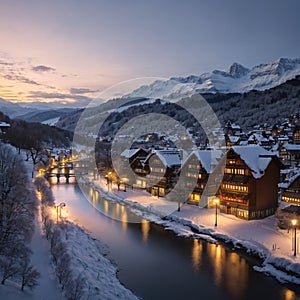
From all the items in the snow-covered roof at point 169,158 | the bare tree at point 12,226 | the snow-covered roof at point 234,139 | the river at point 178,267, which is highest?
the snow-covered roof at point 234,139

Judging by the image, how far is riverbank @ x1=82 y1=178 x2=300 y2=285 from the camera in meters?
17.1

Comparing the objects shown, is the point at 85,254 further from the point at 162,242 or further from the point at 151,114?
the point at 151,114

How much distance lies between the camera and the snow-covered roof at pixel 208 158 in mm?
29428

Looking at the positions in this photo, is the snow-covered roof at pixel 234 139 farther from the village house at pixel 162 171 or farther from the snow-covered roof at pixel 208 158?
the snow-covered roof at pixel 208 158

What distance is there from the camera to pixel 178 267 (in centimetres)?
1845

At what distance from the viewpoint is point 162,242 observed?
73.8 feet

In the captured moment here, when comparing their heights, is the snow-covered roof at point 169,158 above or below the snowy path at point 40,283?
above

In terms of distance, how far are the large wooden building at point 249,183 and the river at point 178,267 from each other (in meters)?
5.74

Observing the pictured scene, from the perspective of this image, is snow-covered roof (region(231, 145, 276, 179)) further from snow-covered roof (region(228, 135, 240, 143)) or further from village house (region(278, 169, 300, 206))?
snow-covered roof (region(228, 135, 240, 143))

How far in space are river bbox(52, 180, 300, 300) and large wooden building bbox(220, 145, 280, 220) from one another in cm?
574

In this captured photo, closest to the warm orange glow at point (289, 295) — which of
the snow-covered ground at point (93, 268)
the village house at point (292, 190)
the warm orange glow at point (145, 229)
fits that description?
the snow-covered ground at point (93, 268)

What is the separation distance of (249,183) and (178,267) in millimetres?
10399

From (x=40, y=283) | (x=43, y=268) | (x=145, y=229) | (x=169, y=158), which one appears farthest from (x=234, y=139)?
(x=40, y=283)

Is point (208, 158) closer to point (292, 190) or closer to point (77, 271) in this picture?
point (292, 190)
